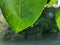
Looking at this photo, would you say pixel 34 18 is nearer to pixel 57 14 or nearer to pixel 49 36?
pixel 57 14

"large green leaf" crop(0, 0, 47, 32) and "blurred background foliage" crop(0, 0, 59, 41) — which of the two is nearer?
"large green leaf" crop(0, 0, 47, 32)

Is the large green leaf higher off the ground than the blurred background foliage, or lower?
lower

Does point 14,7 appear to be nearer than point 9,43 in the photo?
Yes

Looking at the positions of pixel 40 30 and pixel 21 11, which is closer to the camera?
pixel 21 11

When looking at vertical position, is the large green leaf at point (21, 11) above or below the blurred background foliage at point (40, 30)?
below

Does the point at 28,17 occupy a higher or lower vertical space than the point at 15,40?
lower

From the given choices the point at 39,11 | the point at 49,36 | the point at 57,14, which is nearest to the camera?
the point at 39,11

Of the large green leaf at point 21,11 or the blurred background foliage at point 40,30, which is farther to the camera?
the blurred background foliage at point 40,30

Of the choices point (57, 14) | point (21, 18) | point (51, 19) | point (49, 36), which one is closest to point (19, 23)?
point (21, 18)

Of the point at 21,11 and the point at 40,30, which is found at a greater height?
the point at 40,30
